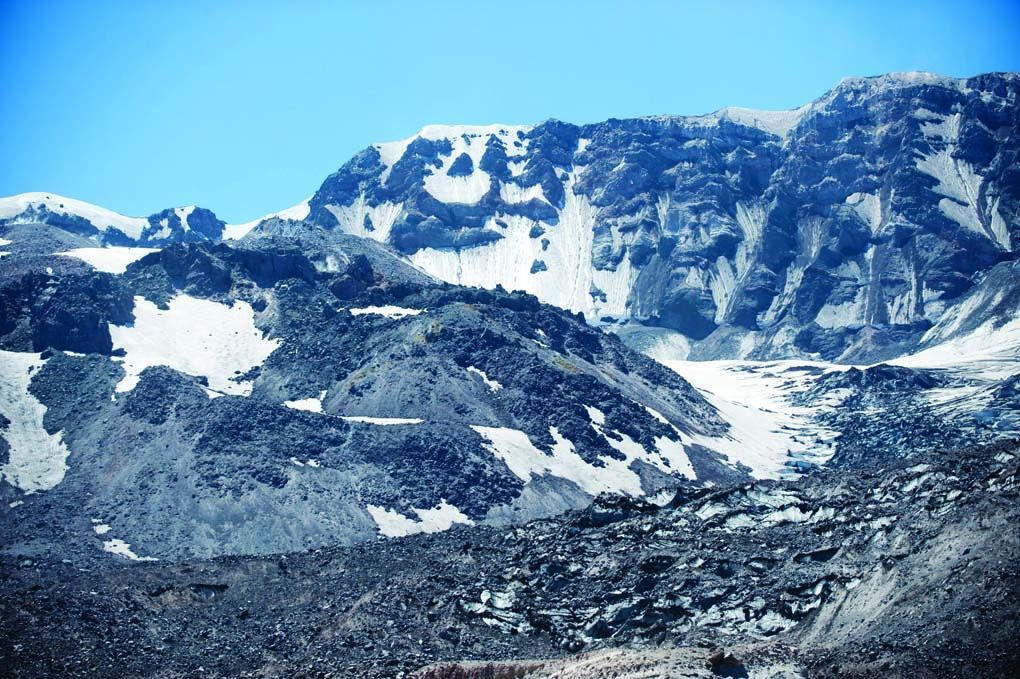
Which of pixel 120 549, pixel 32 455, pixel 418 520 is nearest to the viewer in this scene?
pixel 120 549

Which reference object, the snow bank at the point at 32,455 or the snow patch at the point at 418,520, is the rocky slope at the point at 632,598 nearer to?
the snow patch at the point at 418,520

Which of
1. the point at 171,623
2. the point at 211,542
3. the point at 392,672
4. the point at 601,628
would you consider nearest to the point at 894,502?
the point at 601,628

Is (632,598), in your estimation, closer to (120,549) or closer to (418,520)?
(120,549)

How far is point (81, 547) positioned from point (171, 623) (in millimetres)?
59722

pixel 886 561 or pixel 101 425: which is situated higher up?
pixel 101 425

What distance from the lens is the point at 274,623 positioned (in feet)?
326

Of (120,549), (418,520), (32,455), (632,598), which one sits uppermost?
(32,455)

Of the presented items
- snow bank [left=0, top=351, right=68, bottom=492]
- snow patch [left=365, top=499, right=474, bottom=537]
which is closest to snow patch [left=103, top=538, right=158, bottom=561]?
snow bank [left=0, top=351, right=68, bottom=492]

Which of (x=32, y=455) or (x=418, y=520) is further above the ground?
(x=32, y=455)

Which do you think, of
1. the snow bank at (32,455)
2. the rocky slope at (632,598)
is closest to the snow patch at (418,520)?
the snow bank at (32,455)

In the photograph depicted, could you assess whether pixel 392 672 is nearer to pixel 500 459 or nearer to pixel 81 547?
pixel 81 547

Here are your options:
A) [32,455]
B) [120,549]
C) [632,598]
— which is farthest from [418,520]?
[632,598]

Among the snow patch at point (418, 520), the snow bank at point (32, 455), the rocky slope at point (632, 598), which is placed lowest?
the snow patch at point (418, 520)

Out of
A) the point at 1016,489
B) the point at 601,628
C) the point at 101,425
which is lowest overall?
the point at 601,628
